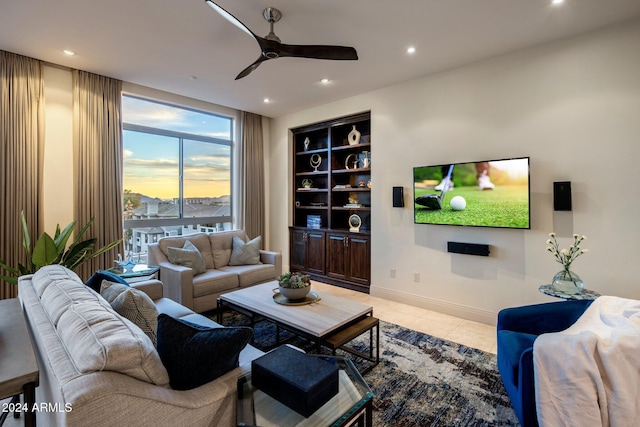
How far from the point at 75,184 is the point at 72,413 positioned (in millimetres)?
3742

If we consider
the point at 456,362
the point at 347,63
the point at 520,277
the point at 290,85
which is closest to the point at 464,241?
the point at 520,277

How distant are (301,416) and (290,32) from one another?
302 cm

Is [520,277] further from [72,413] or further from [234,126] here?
[234,126]

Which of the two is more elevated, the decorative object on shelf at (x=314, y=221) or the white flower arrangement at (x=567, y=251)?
the decorative object on shelf at (x=314, y=221)

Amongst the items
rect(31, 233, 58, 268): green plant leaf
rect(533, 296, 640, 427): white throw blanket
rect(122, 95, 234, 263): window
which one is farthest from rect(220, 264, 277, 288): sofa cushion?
rect(533, 296, 640, 427): white throw blanket

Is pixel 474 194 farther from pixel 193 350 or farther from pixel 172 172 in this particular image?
pixel 172 172

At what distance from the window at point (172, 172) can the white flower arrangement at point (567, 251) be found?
459 cm

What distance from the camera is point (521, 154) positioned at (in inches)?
125

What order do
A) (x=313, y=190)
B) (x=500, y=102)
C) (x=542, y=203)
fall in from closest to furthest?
(x=542, y=203) < (x=500, y=102) < (x=313, y=190)

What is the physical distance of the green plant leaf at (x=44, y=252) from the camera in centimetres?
300

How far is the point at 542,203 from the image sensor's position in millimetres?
3066

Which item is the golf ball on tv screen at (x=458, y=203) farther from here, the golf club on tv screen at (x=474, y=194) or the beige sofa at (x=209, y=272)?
the beige sofa at (x=209, y=272)

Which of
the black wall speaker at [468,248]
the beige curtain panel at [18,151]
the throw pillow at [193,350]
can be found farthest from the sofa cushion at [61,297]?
the black wall speaker at [468,248]

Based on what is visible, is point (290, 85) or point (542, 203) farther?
point (290, 85)
